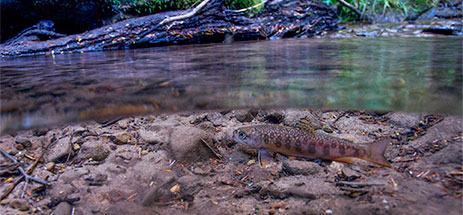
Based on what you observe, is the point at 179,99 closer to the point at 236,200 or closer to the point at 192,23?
the point at 236,200

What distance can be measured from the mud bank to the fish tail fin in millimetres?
102

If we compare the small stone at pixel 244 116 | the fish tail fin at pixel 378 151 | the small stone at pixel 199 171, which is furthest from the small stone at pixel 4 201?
the fish tail fin at pixel 378 151

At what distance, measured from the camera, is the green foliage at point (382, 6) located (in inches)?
445

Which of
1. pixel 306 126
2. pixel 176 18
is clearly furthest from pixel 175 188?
pixel 176 18

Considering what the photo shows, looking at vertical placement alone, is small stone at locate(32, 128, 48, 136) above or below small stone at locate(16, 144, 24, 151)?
above

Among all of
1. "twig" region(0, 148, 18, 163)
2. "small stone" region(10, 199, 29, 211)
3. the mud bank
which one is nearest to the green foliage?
the mud bank

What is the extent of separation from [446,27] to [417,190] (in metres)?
8.68

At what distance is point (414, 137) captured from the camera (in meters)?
3.48

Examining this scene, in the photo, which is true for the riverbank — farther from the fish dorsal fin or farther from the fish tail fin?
the fish tail fin

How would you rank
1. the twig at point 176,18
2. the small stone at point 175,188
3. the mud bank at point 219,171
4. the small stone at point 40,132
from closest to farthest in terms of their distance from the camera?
the mud bank at point 219,171 < the small stone at point 175,188 < the small stone at point 40,132 < the twig at point 176,18

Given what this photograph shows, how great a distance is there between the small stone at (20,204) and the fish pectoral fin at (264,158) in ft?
8.20

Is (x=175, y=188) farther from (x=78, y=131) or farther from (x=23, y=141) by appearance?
(x=23, y=141)

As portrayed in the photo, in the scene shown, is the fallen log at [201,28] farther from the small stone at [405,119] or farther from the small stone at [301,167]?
the small stone at [301,167]

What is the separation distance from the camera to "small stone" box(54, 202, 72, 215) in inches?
112
